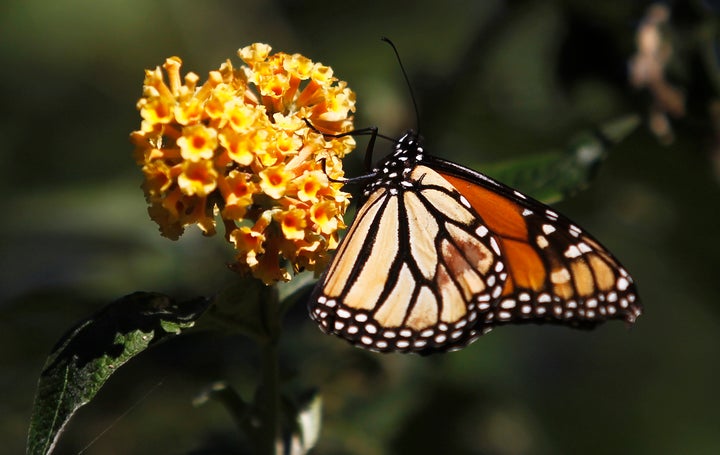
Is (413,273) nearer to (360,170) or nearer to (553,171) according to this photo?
(553,171)

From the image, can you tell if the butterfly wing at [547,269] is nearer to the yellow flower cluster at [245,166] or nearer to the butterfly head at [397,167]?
the butterfly head at [397,167]

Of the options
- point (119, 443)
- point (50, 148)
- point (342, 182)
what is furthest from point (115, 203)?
point (342, 182)

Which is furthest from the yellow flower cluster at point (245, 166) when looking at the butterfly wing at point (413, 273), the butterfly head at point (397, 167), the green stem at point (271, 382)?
the butterfly head at point (397, 167)

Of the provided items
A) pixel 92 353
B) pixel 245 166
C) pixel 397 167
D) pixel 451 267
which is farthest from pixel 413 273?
pixel 92 353

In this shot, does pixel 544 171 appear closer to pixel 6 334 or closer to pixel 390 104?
pixel 390 104

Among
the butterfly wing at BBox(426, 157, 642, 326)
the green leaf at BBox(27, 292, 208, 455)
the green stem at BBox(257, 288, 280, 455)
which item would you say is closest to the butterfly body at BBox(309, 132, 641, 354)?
the butterfly wing at BBox(426, 157, 642, 326)
